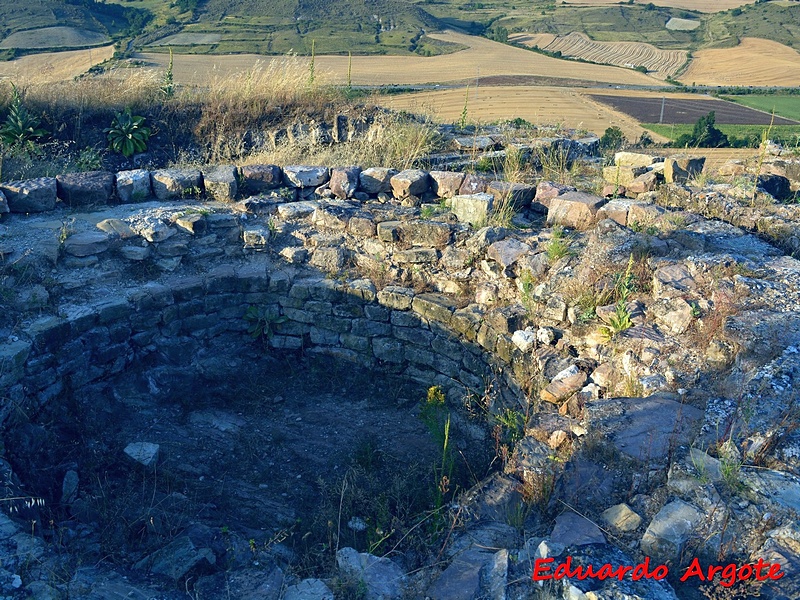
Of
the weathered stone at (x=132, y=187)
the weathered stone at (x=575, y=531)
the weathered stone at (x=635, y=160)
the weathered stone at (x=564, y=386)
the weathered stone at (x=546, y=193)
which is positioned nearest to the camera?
the weathered stone at (x=575, y=531)

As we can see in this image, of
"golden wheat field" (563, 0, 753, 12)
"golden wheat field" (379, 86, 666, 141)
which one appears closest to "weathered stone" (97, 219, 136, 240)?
"golden wheat field" (379, 86, 666, 141)

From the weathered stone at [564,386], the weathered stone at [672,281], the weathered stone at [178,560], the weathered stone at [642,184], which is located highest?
the weathered stone at [642,184]

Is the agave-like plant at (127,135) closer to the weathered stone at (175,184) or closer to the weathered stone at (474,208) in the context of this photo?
the weathered stone at (175,184)

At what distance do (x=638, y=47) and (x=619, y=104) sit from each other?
20.0 meters

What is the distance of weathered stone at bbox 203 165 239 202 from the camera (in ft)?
22.6

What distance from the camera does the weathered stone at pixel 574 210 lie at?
6109 millimetres

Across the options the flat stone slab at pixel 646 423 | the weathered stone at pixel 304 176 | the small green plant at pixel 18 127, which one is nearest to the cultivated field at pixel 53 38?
the small green plant at pixel 18 127

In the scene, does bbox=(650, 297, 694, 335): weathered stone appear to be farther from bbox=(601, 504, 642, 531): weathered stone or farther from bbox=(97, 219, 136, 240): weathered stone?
bbox=(97, 219, 136, 240): weathered stone

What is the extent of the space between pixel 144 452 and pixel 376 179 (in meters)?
3.66

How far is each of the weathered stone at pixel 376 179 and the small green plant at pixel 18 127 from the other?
398cm

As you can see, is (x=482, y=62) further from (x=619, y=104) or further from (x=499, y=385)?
(x=499, y=385)

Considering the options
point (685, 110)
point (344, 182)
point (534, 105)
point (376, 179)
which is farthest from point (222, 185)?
point (685, 110)

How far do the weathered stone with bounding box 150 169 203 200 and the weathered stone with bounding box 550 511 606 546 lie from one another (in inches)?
204

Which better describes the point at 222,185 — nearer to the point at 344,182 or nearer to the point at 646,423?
the point at 344,182
